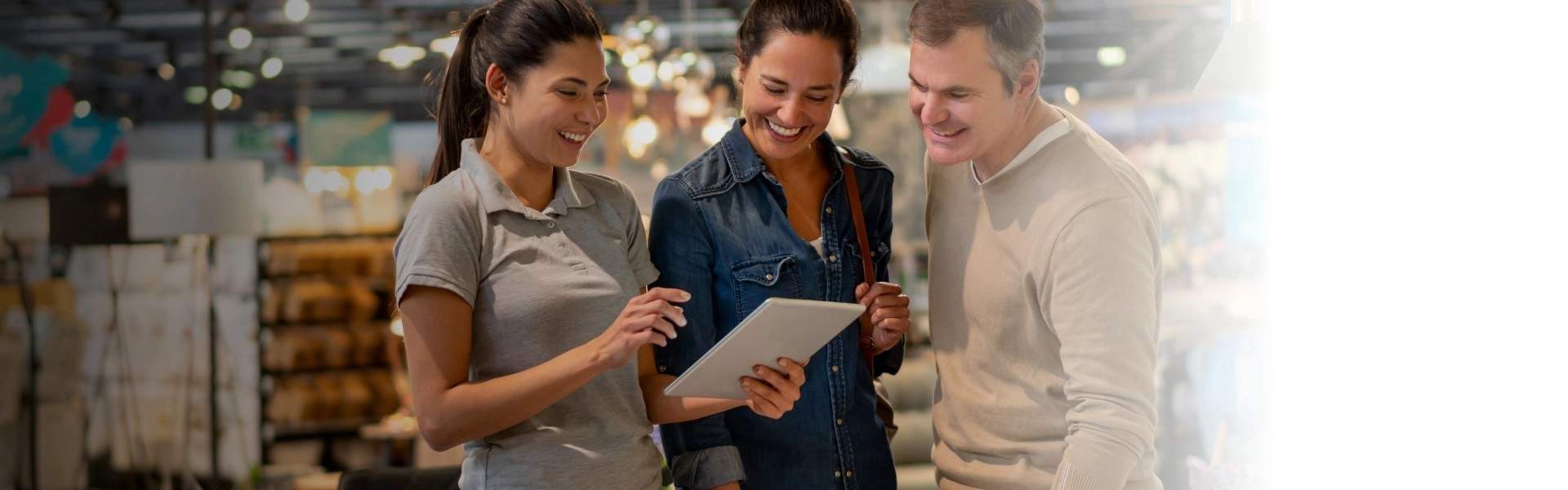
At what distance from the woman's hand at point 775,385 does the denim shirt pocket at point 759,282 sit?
0.24 metres

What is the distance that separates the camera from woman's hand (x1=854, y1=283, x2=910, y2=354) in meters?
1.91

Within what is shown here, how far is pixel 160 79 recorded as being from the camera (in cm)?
720

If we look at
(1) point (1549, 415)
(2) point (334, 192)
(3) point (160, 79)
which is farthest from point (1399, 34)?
(3) point (160, 79)

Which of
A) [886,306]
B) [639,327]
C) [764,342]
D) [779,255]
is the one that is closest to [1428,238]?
[886,306]

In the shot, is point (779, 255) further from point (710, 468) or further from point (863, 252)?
point (710, 468)

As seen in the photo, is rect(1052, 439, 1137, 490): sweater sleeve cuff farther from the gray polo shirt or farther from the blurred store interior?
the blurred store interior

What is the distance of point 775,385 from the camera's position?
1635 mm

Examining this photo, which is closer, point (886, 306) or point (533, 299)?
point (533, 299)

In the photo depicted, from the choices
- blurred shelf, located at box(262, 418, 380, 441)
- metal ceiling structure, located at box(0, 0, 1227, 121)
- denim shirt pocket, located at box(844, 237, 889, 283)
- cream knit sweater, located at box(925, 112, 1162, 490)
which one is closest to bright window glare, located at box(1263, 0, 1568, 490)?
cream knit sweater, located at box(925, 112, 1162, 490)

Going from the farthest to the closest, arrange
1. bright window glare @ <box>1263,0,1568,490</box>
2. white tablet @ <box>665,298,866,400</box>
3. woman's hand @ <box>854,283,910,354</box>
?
1. woman's hand @ <box>854,283,910,354</box>
2. bright window glare @ <box>1263,0,1568,490</box>
3. white tablet @ <box>665,298,866,400</box>

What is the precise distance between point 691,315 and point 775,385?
27 cm

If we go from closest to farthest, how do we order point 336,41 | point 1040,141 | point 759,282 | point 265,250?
1. point 1040,141
2. point 759,282
3. point 265,250
4. point 336,41

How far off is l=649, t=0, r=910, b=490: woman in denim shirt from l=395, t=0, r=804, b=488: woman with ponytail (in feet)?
0.34

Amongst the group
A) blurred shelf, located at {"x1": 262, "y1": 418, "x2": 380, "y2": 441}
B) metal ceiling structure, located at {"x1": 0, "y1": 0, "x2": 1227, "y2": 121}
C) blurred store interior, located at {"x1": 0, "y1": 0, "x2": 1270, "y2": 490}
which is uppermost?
metal ceiling structure, located at {"x1": 0, "y1": 0, "x2": 1227, "y2": 121}
